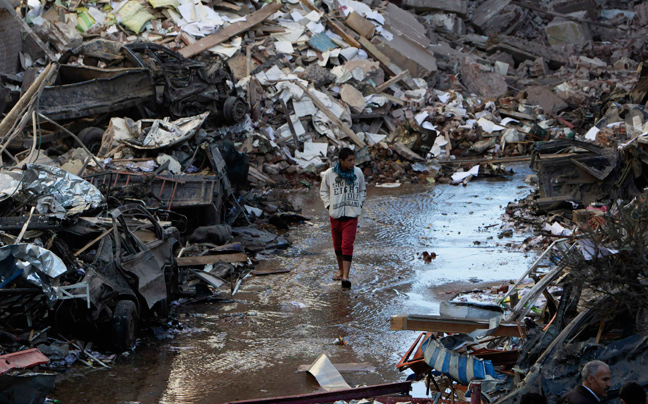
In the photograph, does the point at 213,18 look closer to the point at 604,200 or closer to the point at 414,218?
the point at 414,218

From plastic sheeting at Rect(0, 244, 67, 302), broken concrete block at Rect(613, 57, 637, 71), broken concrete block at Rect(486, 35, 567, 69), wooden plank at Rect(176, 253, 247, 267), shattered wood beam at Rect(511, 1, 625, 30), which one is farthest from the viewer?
shattered wood beam at Rect(511, 1, 625, 30)

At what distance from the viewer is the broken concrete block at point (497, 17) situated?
33219 millimetres

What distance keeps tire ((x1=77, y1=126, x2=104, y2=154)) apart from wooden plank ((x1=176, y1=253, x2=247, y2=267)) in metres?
5.83

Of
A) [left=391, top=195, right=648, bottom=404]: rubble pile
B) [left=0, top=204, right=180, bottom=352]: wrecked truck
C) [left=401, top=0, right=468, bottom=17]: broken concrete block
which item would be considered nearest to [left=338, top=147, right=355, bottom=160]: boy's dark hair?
[left=0, top=204, right=180, bottom=352]: wrecked truck

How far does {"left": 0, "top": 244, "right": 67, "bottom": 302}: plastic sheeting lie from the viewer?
251 inches

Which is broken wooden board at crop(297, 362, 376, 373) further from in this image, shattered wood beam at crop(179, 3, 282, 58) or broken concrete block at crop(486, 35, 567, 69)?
broken concrete block at crop(486, 35, 567, 69)

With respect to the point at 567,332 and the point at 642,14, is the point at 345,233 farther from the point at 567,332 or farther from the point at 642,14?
the point at 642,14

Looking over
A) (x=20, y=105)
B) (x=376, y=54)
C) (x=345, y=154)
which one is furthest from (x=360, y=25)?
(x=20, y=105)

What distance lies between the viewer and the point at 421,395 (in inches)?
234

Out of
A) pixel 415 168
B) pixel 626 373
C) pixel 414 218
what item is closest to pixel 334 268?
pixel 414 218

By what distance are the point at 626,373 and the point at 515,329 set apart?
0.92m

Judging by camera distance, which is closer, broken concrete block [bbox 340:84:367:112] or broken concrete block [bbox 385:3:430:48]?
broken concrete block [bbox 340:84:367:112]

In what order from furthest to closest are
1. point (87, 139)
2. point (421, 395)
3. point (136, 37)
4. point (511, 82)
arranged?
point (511, 82)
point (136, 37)
point (87, 139)
point (421, 395)

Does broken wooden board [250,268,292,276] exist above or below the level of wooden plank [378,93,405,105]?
below
